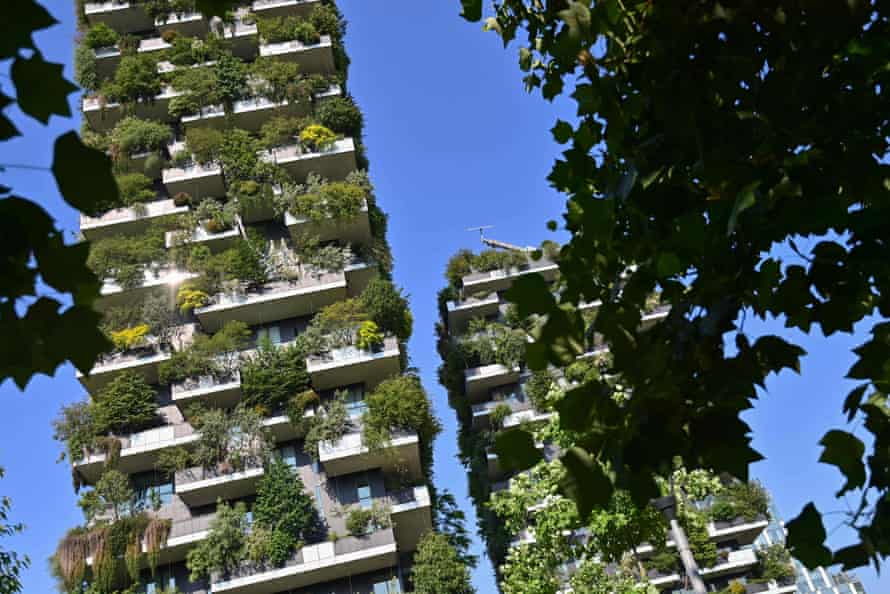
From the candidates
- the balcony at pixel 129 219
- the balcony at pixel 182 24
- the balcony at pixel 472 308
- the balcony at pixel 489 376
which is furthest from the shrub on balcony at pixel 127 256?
the balcony at pixel 472 308

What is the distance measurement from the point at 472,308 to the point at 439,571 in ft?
55.3

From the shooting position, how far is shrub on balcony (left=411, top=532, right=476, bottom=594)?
20.4 m

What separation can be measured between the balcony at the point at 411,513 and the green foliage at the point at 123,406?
7.78 meters

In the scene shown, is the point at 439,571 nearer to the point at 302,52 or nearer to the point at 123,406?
the point at 123,406

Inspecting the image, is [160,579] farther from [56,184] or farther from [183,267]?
[56,184]

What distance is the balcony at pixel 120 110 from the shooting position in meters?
28.9

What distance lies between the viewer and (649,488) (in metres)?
1.86

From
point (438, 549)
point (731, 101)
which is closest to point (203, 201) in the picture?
point (438, 549)

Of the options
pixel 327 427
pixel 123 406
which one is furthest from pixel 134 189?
pixel 327 427

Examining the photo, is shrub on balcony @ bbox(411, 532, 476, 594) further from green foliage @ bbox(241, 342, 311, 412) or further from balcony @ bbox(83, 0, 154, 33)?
balcony @ bbox(83, 0, 154, 33)

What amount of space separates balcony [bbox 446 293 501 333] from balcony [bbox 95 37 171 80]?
16041mm

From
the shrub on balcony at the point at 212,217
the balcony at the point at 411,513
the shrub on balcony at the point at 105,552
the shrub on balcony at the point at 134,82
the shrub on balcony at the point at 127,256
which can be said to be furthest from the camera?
the shrub on balcony at the point at 134,82

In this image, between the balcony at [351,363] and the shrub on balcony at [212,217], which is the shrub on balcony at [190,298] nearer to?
the shrub on balcony at [212,217]

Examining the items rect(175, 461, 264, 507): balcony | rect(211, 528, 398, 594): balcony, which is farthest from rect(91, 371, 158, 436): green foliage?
rect(211, 528, 398, 594): balcony
